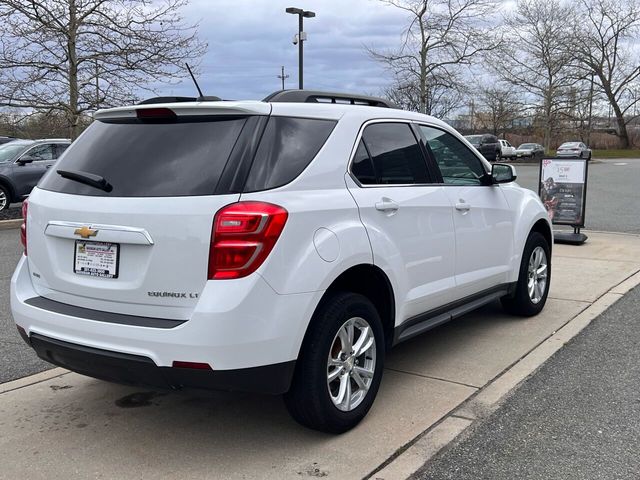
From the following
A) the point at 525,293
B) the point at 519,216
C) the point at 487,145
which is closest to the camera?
the point at 519,216

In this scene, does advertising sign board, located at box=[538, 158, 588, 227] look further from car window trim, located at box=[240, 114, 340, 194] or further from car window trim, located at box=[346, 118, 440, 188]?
car window trim, located at box=[240, 114, 340, 194]

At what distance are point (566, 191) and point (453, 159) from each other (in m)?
6.07

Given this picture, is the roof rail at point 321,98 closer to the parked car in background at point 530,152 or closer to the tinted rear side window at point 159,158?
the tinted rear side window at point 159,158

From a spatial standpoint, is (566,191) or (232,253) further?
(566,191)

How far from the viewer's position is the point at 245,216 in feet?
9.63

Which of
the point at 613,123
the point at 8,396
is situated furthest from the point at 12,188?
the point at 613,123

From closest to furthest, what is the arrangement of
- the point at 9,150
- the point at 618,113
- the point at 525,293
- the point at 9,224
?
1. the point at 525,293
2. the point at 9,224
3. the point at 9,150
4. the point at 618,113

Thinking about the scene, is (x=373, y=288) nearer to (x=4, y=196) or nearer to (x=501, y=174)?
(x=501, y=174)

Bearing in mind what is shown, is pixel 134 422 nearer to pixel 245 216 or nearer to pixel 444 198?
pixel 245 216

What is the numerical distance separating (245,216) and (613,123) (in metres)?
74.0

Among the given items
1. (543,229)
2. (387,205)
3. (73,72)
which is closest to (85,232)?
(387,205)

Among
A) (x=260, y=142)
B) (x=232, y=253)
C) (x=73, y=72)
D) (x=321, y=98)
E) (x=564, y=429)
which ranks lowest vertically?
(x=564, y=429)

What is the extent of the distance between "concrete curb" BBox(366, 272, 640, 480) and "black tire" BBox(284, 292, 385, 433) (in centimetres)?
39

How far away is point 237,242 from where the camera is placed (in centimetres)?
292
